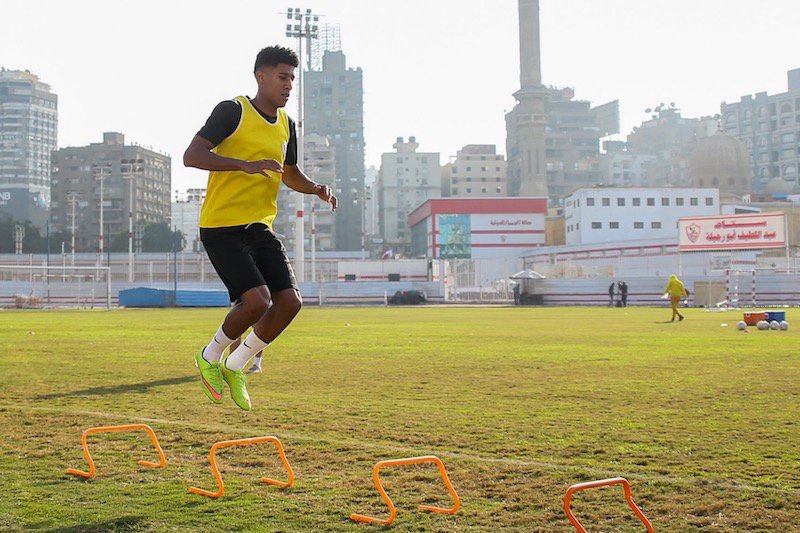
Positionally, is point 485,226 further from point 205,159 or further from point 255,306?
point 205,159

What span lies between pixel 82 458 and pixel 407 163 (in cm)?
17723

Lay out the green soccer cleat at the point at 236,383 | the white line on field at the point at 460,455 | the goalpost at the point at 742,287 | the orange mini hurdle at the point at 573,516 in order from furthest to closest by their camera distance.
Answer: the goalpost at the point at 742,287 → the green soccer cleat at the point at 236,383 → the white line on field at the point at 460,455 → the orange mini hurdle at the point at 573,516

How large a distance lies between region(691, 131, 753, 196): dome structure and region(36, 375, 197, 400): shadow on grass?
138747 millimetres

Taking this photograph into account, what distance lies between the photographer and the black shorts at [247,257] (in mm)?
6125

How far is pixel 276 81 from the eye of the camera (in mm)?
6344

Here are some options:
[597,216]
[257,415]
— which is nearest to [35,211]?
[597,216]

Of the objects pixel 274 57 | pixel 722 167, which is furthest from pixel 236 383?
pixel 722 167

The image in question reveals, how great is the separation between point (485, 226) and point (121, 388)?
109795 mm

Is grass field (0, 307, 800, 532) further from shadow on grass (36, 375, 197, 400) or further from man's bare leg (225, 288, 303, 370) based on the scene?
man's bare leg (225, 288, 303, 370)

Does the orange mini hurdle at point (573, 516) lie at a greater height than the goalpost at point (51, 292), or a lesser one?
lesser

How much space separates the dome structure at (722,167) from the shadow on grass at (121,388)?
139m

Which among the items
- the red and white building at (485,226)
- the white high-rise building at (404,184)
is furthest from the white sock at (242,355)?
the white high-rise building at (404,184)

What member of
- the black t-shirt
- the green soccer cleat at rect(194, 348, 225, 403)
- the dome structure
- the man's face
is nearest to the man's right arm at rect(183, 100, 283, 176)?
the black t-shirt

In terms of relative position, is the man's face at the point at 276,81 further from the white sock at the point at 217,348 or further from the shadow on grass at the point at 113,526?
the shadow on grass at the point at 113,526
